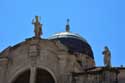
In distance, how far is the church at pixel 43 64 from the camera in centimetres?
2948

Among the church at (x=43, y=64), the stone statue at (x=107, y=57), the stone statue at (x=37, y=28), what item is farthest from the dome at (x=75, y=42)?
the stone statue at (x=107, y=57)

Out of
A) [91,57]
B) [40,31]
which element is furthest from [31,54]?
[91,57]

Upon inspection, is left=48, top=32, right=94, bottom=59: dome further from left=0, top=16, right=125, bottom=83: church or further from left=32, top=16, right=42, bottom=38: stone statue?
left=0, top=16, right=125, bottom=83: church

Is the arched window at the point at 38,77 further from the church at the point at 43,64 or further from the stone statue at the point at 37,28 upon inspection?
the stone statue at the point at 37,28

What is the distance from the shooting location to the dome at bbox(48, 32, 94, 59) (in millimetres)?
38156

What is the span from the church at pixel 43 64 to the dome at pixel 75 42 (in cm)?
689

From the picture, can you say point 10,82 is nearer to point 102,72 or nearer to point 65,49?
point 65,49

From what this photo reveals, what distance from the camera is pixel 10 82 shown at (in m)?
30.8

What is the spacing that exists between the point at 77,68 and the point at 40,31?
4.21 meters

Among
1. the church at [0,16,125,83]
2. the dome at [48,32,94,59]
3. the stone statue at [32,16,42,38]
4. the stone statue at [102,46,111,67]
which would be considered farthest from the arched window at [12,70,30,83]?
the dome at [48,32,94,59]

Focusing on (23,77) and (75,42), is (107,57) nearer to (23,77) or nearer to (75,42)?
(23,77)

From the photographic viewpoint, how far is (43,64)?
30609mm

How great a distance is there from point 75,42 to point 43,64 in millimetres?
8692

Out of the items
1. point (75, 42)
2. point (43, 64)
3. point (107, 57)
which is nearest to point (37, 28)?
point (43, 64)
